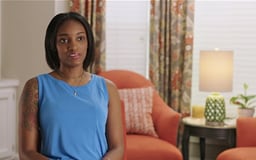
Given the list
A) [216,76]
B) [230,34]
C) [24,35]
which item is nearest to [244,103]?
[216,76]

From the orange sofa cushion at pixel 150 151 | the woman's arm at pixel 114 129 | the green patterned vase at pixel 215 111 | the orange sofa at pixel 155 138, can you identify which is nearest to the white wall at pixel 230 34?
the green patterned vase at pixel 215 111

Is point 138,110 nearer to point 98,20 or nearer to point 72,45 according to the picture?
point 98,20

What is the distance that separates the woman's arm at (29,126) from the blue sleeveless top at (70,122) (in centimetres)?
3

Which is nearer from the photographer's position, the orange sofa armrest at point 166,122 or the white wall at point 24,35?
the orange sofa armrest at point 166,122

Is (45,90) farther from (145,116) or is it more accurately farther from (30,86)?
(145,116)

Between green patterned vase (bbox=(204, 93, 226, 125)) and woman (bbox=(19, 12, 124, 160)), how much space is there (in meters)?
1.80

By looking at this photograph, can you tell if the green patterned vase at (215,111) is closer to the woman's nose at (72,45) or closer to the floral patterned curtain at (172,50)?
the floral patterned curtain at (172,50)

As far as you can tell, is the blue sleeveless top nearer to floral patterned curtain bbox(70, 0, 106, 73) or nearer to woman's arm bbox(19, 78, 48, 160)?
woman's arm bbox(19, 78, 48, 160)

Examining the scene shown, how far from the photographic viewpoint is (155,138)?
348cm

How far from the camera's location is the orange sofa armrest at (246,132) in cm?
333

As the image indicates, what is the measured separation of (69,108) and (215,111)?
82.1 inches

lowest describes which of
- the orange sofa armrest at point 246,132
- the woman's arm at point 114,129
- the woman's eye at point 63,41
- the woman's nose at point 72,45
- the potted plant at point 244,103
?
the orange sofa armrest at point 246,132

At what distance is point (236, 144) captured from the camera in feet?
11.5

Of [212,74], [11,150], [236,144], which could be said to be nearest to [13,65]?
[11,150]
